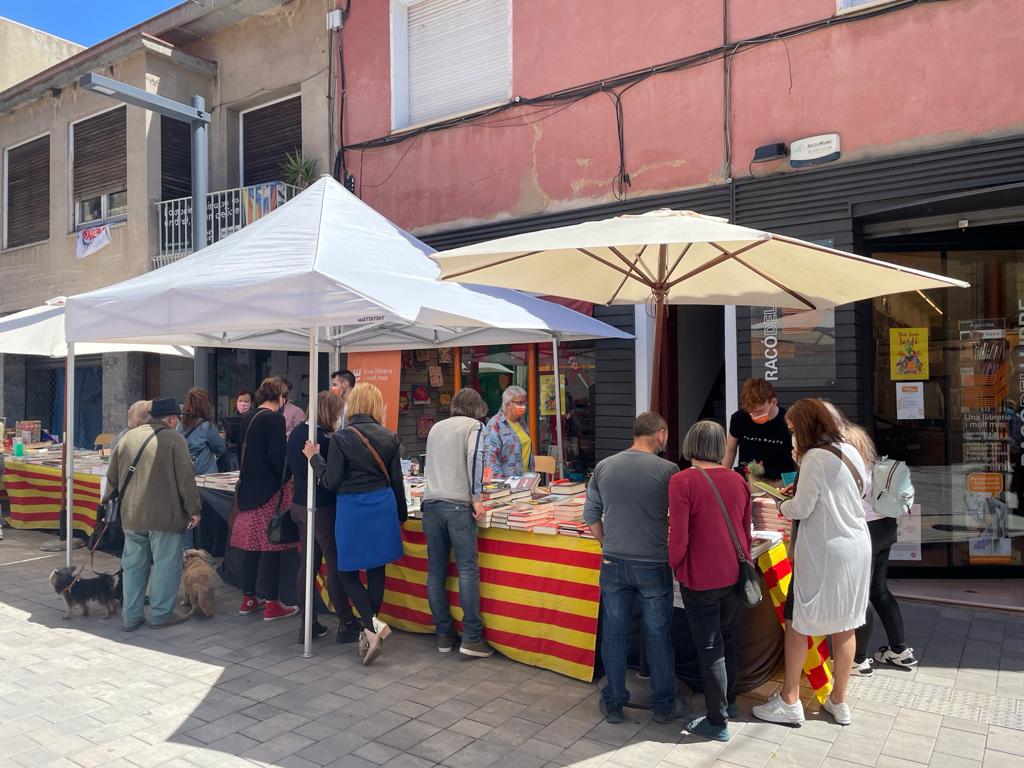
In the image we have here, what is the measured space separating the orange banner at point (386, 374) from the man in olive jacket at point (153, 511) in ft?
11.4

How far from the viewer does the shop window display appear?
6852 millimetres

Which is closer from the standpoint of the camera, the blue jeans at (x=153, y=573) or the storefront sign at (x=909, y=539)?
the blue jeans at (x=153, y=573)

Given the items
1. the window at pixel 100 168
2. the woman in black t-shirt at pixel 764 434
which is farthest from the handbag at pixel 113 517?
the window at pixel 100 168

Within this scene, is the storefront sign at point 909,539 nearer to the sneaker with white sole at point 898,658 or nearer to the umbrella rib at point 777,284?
the sneaker with white sole at point 898,658

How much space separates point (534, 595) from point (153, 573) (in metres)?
2.97

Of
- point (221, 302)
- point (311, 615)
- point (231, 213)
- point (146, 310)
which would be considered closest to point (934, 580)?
point (311, 615)

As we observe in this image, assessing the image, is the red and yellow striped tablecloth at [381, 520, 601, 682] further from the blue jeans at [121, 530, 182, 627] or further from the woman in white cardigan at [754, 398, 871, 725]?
the blue jeans at [121, 530, 182, 627]

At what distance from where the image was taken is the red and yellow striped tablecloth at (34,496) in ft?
29.3

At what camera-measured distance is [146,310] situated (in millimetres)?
5164

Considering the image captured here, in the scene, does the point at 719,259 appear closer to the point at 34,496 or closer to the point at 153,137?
the point at 34,496

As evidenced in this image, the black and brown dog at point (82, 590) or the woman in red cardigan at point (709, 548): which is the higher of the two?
the woman in red cardigan at point (709, 548)

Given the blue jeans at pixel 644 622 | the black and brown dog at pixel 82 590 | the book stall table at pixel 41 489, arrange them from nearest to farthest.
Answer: the blue jeans at pixel 644 622 → the black and brown dog at pixel 82 590 → the book stall table at pixel 41 489

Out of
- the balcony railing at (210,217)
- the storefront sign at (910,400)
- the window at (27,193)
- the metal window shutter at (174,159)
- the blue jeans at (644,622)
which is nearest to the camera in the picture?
the blue jeans at (644,622)

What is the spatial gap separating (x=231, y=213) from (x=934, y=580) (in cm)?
1001
